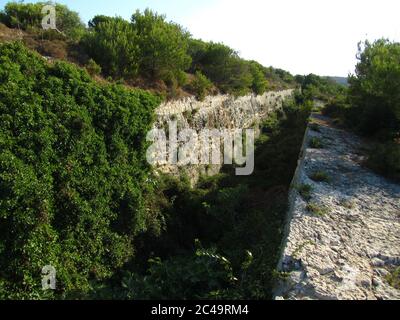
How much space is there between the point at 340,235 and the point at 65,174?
22.1 ft

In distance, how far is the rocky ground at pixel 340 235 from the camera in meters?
7.24

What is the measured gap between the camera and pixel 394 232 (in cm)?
937

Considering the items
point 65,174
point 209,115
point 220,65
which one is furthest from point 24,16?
point 65,174

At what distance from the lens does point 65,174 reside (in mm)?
9281

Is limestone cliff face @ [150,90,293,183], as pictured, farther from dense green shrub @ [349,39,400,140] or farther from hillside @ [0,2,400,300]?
dense green shrub @ [349,39,400,140]

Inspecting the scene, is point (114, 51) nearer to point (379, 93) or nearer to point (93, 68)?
point (93, 68)

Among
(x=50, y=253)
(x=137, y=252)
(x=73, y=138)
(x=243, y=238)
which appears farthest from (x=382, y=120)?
(x=50, y=253)

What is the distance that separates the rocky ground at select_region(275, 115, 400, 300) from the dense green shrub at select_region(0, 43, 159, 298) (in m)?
4.83

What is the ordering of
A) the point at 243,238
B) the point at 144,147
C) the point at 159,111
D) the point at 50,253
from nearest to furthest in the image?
the point at 50,253 < the point at 243,238 < the point at 144,147 < the point at 159,111

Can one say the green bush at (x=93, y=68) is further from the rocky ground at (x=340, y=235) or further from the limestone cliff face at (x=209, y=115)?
the rocky ground at (x=340, y=235)

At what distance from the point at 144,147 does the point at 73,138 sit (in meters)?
2.82

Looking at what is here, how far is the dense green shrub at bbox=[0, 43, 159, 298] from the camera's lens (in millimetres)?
8102

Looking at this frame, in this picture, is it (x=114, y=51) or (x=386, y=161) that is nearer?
(x=386, y=161)
